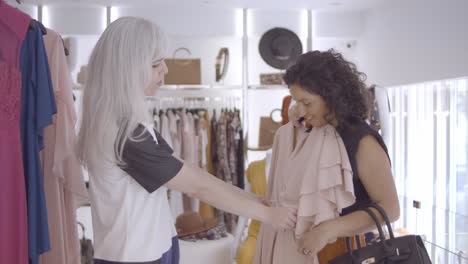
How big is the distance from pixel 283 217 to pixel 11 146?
928mm

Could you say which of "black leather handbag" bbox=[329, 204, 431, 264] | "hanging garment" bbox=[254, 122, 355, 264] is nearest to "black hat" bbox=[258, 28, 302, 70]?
"hanging garment" bbox=[254, 122, 355, 264]

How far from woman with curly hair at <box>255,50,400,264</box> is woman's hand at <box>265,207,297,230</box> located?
3 cm

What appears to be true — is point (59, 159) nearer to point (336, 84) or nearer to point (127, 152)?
point (127, 152)

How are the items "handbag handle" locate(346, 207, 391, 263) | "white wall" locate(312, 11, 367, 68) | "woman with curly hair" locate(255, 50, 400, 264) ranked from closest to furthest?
1. "handbag handle" locate(346, 207, 391, 263)
2. "woman with curly hair" locate(255, 50, 400, 264)
3. "white wall" locate(312, 11, 367, 68)

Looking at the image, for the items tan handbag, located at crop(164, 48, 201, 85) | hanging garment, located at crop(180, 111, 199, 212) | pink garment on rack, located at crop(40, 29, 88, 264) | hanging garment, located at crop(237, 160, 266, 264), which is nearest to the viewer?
pink garment on rack, located at crop(40, 29, 88, 264)

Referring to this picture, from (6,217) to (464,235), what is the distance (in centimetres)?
248

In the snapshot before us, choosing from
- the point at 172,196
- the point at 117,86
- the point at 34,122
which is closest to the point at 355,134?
the point at 117,86

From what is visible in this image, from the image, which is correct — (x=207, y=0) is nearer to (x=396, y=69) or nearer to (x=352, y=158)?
(x=396, y=69)

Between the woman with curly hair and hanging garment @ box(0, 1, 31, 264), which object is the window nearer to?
the woman with curly hair

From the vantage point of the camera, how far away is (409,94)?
5.19 meters

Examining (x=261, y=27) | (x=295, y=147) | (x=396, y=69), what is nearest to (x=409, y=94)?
(x=396, y=69)

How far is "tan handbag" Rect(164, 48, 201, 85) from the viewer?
5.76 m

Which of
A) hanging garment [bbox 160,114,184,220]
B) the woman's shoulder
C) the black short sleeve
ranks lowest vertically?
hanging garment [bbox 160,114,184,220]

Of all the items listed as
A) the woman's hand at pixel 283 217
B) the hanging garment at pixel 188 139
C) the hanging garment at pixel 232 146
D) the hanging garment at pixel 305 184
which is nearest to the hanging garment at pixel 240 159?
the hanging garment at pixel 232 146
